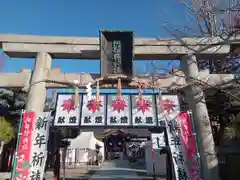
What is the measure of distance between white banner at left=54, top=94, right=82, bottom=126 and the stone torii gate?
1.46ft

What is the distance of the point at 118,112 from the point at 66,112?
5.46 feet

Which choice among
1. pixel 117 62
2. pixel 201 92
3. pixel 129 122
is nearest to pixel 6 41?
pixel 117 62

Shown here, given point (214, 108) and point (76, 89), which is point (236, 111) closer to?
point (214, 108)

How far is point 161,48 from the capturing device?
765 cm

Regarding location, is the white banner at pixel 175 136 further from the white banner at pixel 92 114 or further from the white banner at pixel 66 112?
the white banner at pixel 66 112

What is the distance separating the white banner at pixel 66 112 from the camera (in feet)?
22.7

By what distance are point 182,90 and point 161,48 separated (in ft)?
5.27

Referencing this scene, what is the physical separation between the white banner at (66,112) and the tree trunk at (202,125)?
3673 millimetres

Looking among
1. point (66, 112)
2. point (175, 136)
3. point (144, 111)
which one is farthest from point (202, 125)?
point (66, 112)

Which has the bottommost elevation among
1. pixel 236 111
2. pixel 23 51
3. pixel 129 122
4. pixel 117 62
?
pixel 129 122

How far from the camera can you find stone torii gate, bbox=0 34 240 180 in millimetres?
7160

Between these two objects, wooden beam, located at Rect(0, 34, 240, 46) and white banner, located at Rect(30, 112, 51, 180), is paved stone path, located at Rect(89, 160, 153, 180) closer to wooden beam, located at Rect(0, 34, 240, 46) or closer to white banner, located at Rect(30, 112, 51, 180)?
white banner, located at Rect(30, 112, 51, 180)

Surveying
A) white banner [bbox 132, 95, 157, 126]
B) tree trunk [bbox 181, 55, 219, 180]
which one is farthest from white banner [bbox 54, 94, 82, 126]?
tree trunk [bbox 181, 55, 219, 180]

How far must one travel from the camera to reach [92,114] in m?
7.05
